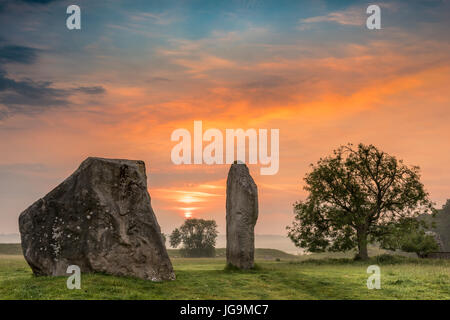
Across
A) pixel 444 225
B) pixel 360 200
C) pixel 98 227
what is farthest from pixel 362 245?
pixel 444 225

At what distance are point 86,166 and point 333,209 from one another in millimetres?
28805

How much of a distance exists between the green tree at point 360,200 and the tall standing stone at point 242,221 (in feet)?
59.7

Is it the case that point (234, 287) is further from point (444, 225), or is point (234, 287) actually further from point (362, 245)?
point (444, 225)

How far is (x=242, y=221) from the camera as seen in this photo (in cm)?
2600

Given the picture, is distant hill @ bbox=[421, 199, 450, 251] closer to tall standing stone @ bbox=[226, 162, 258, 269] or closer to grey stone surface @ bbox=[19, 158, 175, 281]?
tall standing stone @ bbox=[226, 162, 258, 269]

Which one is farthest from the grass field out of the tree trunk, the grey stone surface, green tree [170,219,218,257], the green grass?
green tree [170,219,218,257]

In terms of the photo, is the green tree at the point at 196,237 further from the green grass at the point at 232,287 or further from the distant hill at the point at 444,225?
the green grass at the point at 232,287

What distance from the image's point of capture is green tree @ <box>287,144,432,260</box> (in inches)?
1686

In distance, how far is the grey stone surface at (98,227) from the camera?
1931 cm

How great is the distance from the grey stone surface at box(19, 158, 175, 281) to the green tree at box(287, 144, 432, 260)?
2560 centimetres

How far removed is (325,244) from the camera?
42969 mm

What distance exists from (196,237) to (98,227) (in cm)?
6173

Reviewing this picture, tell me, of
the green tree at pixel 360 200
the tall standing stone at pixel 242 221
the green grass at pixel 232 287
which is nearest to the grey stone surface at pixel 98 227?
the green grass at pixel 232 287
